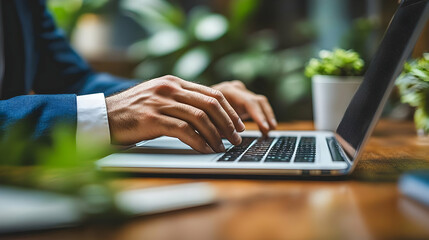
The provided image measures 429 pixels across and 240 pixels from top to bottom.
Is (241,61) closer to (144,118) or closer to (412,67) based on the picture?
(412,67)

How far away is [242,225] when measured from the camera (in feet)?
1.15

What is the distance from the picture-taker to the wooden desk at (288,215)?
33 cm

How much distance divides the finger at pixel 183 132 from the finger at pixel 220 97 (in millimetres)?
73

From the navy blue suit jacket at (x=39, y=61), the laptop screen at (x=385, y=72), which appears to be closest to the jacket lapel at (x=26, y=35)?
the navy blue suit jacket at (x=39, y=61)

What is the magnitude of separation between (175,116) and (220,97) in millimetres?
81

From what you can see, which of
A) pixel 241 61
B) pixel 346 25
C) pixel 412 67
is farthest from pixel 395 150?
pixel 346 25

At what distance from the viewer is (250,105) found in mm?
1003

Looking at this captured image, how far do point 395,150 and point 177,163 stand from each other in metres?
0.45

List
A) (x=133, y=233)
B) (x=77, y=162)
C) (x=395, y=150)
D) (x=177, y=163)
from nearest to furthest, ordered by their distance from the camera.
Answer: (x=77, y=162) < (x=133, y=233) < (x=177, y=163) < (x=395, y=150)

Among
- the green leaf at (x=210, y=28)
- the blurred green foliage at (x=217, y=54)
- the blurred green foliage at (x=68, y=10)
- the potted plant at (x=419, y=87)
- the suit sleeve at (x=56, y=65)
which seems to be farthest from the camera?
the blurred green foliage at (x=68, y=10)

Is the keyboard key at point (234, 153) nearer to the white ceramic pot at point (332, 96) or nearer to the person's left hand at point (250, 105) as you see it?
the person's left hand at point (250, 105)

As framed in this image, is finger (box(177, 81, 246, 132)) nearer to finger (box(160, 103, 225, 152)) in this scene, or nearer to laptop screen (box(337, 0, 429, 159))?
finger (box(160, 103, 225, 152))

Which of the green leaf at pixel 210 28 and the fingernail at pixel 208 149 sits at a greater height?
the green leaf at pixel 210 28

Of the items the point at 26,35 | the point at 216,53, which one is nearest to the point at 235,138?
the point at 26,35
